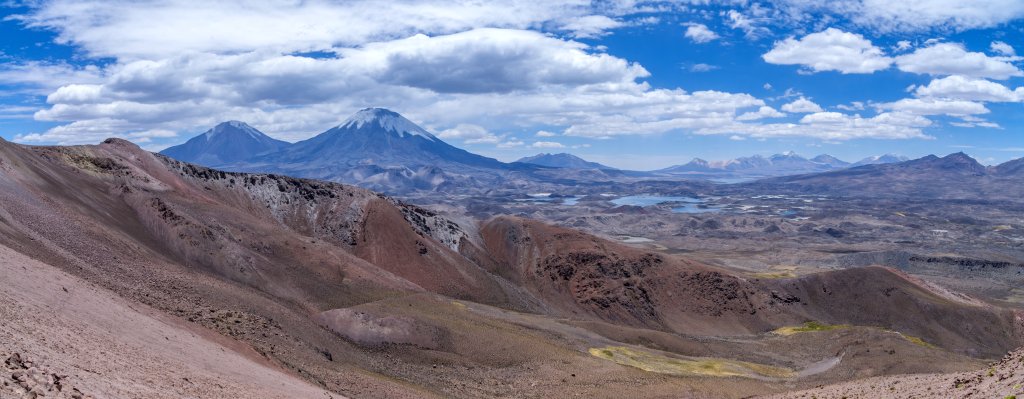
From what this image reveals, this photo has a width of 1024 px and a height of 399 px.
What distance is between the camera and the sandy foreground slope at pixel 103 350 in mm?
18766

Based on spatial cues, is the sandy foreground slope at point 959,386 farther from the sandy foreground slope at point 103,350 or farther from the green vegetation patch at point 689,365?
the green vegetation patch at point 689,365

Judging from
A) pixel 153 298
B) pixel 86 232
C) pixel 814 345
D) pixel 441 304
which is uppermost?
pixel 86 232

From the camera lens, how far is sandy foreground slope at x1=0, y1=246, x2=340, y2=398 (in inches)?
739

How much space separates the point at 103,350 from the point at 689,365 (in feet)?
158

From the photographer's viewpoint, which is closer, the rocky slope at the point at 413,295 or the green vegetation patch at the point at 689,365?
the rocky slope at the point at 413,295

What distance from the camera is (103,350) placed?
78.8 ft

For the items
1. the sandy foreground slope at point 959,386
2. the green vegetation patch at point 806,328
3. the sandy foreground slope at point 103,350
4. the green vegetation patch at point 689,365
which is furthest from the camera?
the green vegetation patch at point 806,328

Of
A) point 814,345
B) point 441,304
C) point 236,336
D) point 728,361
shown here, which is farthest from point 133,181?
point 814,345

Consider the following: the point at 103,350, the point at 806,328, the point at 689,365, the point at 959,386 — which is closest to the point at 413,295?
the point at 689,365

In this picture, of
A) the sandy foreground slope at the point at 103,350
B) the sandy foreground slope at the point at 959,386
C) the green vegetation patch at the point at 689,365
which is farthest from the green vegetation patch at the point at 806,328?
the sandy foreground slope at the point at 103,350

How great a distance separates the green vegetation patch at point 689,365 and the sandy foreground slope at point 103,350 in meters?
33.2

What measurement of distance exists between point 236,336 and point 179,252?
27.4m

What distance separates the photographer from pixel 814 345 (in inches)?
3054

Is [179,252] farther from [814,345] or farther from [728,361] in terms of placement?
[814,345]
